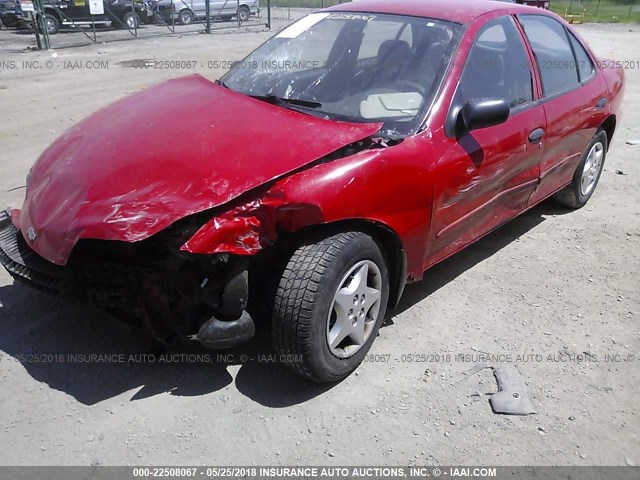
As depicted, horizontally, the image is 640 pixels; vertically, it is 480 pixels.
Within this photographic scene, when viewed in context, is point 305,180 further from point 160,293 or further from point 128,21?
point 128,21

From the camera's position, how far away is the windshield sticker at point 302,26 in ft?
13.7

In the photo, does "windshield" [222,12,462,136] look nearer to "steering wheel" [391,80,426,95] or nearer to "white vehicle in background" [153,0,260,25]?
"steering wheel" [391,80,426,95]

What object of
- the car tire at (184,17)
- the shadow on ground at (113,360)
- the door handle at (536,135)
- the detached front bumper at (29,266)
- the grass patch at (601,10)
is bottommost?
the grass patch at (601,10)

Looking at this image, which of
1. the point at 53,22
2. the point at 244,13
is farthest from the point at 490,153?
the point at 244,13

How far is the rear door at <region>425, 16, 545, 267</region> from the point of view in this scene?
3377 mm

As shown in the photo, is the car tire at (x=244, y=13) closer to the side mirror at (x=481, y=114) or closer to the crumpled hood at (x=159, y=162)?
the crumpled hood at (x=159, y=162)

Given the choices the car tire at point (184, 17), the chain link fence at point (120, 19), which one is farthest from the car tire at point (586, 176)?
the car tire at point (184, 17)

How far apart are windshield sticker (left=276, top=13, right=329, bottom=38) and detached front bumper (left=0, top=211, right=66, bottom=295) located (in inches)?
87.3

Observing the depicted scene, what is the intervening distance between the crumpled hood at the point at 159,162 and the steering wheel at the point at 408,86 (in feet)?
1.38

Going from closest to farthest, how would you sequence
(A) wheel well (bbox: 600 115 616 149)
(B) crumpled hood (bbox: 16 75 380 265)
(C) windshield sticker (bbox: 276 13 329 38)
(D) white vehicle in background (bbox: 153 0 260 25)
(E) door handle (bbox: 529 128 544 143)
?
(B) crumpled hood (bbox: 16 75 380 265) → (E) door handle (bbox: 529 128 544 143) → (C) windshield sticker (bbox: 276 13 329 38) → (A) wheel well (bbox: 600 115 616 149) → (D) white vehicle in background (bbox: 153 0 260 25)

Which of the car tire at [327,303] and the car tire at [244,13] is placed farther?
the car tire at [244,13]

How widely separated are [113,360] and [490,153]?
2.43m

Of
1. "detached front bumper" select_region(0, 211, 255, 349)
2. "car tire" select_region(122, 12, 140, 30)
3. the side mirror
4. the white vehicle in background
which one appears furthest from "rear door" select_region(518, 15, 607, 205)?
the white vehicle in background

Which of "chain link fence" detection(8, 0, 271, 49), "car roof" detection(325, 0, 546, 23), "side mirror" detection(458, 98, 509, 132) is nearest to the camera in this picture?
"side mirror" detection(458, 98, 509, 132)
